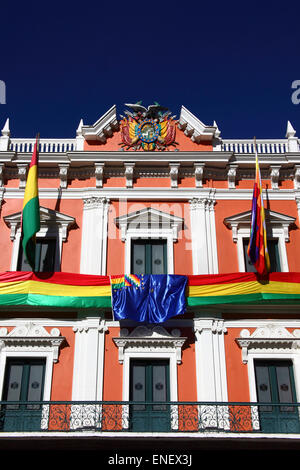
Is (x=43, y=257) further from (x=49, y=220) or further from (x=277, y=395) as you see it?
(x=277, y=395)

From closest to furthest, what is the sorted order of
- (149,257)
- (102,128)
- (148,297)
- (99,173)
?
(148,297)
(149,257)
(99,173)
(102,128)

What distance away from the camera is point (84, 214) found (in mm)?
18953

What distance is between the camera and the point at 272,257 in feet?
60.6

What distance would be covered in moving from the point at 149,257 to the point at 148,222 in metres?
1.25

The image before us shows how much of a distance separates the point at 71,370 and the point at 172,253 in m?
Answer: 4.84

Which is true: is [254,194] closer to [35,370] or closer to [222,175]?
[222,175]

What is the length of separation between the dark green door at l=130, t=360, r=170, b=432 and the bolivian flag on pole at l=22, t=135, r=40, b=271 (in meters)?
4.52

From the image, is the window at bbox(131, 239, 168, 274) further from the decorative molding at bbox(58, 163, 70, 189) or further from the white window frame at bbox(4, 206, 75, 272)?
the decorative molding at bbox(58, 163, 70, 189)

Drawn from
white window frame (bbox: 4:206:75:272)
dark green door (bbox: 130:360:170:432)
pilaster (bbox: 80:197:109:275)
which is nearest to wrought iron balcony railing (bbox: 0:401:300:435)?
dark green door (bbox: 130:360:170:432)

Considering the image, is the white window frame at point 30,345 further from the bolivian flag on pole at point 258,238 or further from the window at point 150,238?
the bolivian flag on pole at point 258,238

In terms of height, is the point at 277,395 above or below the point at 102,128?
below

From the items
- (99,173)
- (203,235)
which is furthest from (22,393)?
(99,173)

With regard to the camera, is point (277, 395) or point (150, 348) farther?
point (150, 348)
